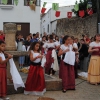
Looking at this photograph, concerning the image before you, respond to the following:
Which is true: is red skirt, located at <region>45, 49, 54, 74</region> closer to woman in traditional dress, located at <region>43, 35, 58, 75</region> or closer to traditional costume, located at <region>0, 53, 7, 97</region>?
woman in traditional dress, located at <region>43, 35, 58, 75</region>

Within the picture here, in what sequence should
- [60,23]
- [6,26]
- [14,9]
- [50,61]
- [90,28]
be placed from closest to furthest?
[6,26]
[50,61]
[14,9]
[90,28]
[60,23]

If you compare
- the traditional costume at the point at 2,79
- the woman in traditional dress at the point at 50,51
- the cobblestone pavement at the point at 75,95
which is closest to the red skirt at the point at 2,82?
the traditional costume at the point at 2,79

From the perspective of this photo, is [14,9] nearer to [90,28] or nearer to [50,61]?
[90,28]

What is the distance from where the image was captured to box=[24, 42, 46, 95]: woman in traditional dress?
7.50 meters

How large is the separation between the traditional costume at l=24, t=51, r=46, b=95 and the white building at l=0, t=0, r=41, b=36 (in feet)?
47.2

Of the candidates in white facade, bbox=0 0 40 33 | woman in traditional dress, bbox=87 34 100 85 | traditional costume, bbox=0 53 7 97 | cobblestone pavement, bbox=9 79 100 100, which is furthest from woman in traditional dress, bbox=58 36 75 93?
white facade, bbox=0 0 40 33

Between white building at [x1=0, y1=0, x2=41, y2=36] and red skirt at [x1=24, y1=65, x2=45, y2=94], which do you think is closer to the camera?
red skirt at [x1=24, y1=65, x2=45, y2=94]

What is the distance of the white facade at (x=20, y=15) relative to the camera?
21.4m

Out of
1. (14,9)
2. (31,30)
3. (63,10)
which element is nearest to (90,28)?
(31,30)

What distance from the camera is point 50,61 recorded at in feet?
36.3

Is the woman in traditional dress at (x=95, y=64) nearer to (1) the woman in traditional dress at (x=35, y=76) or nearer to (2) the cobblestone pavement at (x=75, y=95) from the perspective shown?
(2) the cobblestone pavement at (x=75, y=95)

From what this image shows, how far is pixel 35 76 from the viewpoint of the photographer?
7.52m

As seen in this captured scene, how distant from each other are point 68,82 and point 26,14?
46.8ft

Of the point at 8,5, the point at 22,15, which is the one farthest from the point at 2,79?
the point at 22,15
